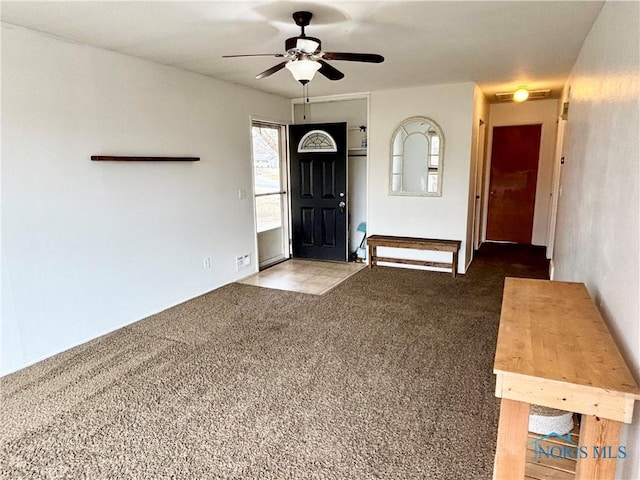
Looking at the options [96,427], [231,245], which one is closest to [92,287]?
[96,427]

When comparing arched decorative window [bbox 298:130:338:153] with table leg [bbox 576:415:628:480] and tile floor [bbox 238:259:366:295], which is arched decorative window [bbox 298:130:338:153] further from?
table leg [bbox 576:415:628:480]

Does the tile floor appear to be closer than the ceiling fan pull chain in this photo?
Yes

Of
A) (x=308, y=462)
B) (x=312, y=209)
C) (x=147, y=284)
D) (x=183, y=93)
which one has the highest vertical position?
(x=183, y=93)

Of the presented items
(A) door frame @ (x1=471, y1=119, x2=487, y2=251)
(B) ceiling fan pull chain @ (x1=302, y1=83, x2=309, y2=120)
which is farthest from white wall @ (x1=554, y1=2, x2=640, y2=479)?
A: (B) ceiling fan pull chain @ (x1=302, y1=83, x2=309, y2=120)

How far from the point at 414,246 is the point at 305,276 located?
144 centimetres

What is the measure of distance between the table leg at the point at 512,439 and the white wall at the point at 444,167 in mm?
3770

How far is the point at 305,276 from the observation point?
5.01 meters

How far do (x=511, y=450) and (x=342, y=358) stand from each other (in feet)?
5.10

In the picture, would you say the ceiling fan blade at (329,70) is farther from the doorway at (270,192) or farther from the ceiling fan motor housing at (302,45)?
the doorway at (270,192)

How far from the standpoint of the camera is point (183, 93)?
386 cm

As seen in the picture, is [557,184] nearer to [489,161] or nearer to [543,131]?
[543,131]

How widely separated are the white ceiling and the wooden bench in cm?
195

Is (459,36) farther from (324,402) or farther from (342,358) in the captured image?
(324,402)

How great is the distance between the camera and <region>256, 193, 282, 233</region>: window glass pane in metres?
5.43
